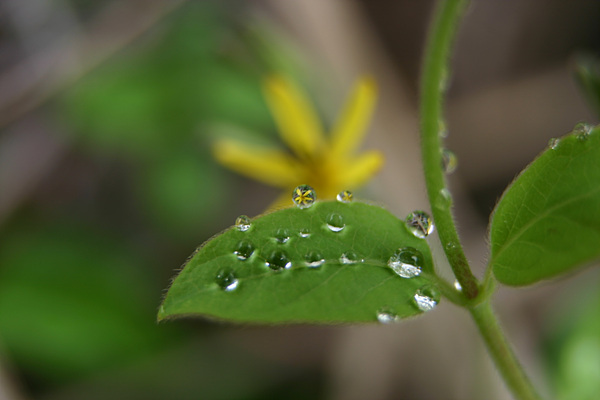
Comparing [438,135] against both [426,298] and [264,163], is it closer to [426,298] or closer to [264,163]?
[426,298]


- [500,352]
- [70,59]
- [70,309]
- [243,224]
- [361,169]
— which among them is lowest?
[500,352]

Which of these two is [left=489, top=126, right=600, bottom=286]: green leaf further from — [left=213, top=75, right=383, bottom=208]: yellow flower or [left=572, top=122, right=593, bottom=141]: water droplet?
[left=213, top=75, right=383, bottom=208]: yellow flower

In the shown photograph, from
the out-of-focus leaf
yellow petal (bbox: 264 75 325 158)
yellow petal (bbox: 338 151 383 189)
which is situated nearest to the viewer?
yellow petal (bbox: 338 151 383 189)

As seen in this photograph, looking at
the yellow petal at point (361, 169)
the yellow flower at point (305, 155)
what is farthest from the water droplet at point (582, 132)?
the yellow flower at point (305, 155)

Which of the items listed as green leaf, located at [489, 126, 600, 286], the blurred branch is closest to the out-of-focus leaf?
the blurred branch

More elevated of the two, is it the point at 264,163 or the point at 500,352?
the point at 264,163

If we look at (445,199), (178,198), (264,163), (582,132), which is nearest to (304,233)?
(445,199)

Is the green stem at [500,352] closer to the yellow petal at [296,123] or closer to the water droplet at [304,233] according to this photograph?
the water droplet at [304,233]
